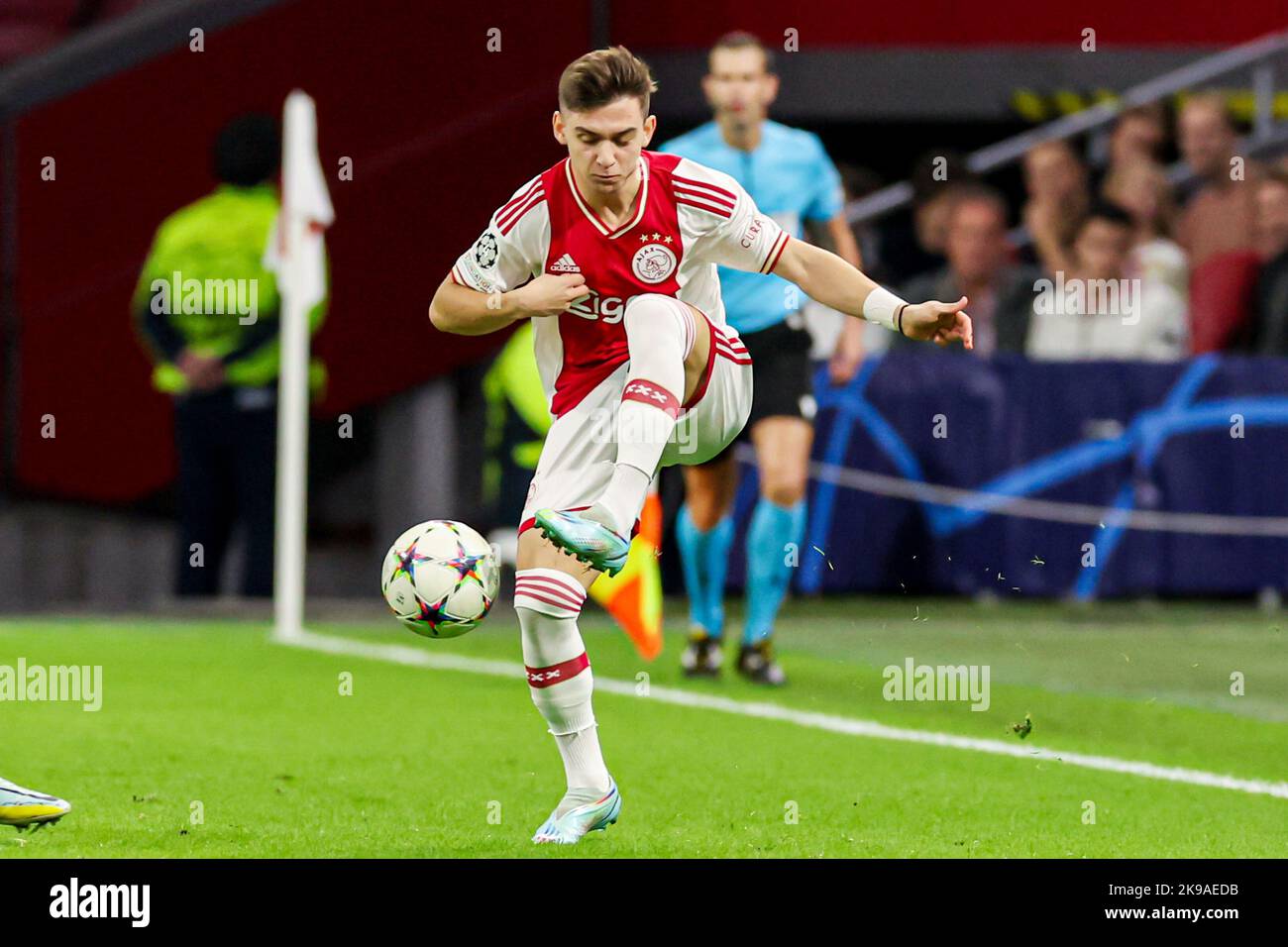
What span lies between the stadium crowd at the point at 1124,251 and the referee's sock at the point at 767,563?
400cm

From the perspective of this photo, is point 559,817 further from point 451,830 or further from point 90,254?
point 90,254

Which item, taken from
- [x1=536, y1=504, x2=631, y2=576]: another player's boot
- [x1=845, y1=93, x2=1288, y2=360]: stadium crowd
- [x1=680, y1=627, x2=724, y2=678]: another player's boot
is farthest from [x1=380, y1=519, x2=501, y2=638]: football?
[x1=845, y1=93, x2=1288, y2=360]: stadium crowd

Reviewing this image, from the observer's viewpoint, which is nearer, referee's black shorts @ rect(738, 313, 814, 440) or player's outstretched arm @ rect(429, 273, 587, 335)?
player's outstretched arm @ rect(429, 273, 587, 335)

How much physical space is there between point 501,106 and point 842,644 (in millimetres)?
4115

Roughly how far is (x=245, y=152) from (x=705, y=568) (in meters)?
4.01

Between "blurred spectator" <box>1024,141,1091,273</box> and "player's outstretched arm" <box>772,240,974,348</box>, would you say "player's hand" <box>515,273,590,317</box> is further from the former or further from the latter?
"blurred spectator" <box>1024,141,1091,273</box>

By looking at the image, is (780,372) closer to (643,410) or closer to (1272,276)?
(643,410)

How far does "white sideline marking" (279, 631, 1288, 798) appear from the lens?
6977mm

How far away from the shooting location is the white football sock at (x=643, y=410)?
18.3 ft
